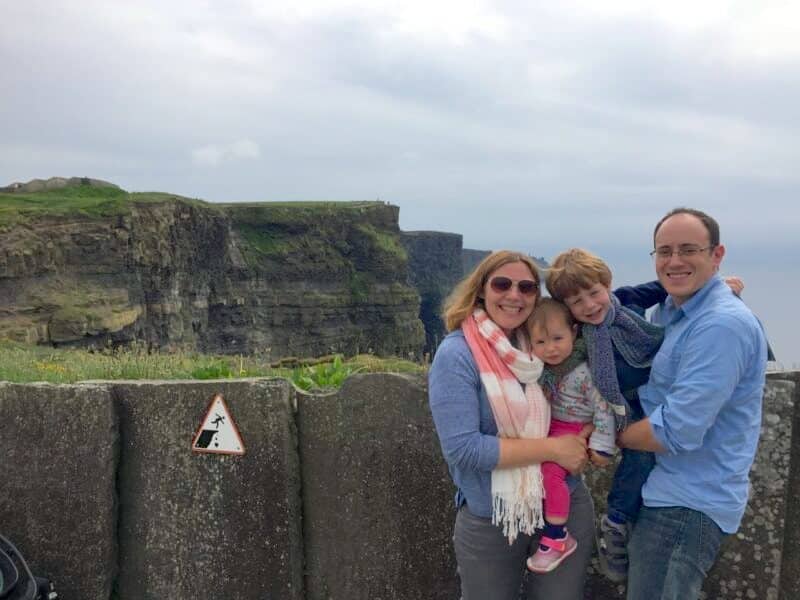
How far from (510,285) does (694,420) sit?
86 centimetres

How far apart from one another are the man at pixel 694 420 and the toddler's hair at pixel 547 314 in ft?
1.28

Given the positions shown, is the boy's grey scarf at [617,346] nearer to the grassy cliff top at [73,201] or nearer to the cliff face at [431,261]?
the grassy cliff top at [73,201]

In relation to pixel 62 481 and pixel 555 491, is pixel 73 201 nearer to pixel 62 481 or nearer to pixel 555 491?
pixel 62 481

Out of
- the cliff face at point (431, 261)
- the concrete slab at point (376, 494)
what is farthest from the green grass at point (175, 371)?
the cliff face at point (431, 261)

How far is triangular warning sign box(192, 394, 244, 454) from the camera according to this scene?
3912 millimetres

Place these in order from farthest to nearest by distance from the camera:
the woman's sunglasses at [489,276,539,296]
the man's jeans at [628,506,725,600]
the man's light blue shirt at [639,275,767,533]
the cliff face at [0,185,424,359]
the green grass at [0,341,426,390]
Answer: the cliff face at [0,185,424,359], the green grass at [0,341,426,390], the woman's sunglasses at [489,276,539,296], the man's jeans at [628,506,725,600], the man's light blue shirt at [639,275,767,533]

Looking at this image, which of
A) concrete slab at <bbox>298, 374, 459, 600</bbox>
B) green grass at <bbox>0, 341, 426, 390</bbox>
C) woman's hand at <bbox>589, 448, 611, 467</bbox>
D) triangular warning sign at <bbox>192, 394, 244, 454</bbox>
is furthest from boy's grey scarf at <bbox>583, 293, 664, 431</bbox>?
triangular warning sign at <bbox>192, 394, 244, 454</bbox>

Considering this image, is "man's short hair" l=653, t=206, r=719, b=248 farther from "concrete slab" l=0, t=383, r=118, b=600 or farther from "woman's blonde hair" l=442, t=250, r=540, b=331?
"concrete slab" l=0, t=383, r=118, b=600

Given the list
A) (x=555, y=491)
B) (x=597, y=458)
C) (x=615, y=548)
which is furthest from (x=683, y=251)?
(x=615, y=548)

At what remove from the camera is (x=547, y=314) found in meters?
3.00

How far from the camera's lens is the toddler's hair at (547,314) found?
2.99m

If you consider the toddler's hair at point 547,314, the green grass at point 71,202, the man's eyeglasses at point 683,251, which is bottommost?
the toddler's hair at point 547,314

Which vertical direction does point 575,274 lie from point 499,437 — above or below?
above

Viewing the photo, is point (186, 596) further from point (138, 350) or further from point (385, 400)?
point (138, 350)
